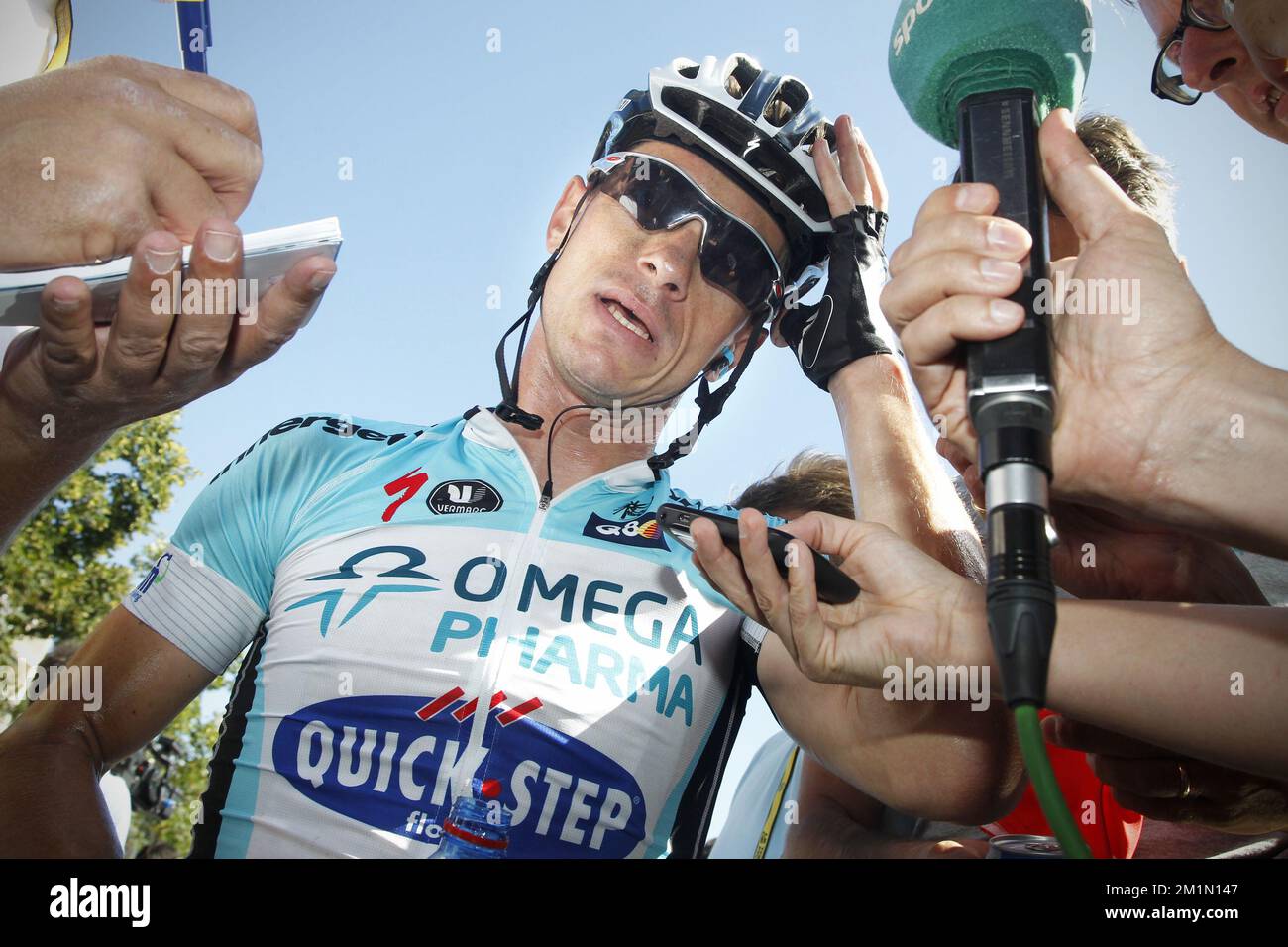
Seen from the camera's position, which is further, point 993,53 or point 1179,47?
point 1179,47

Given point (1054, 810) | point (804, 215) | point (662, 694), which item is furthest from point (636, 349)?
point (1054, 810)

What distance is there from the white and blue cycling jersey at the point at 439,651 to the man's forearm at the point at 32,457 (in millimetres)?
728

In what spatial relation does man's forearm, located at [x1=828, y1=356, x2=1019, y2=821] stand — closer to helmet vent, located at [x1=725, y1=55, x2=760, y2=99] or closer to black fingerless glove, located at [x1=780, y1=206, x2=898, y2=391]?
black fingerless glove, located at [x1=780, y1=206, x2=898, y2=391]

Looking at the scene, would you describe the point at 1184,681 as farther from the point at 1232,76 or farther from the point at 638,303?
the point at 638,303

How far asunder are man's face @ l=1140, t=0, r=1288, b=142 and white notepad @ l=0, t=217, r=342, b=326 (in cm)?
182

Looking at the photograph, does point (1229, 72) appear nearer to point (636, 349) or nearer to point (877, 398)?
point (877, 398)

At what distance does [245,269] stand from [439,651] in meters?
1.06

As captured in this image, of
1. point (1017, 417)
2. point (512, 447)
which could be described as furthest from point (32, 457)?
point (1017, 417)

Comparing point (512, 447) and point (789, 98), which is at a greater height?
point (789, 98)

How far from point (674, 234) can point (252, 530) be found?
142cm

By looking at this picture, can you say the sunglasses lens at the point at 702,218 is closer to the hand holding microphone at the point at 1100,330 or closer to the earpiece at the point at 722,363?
the earpiece at the point at 722,363

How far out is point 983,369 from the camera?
41.5 inches

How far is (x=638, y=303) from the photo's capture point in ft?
8.48

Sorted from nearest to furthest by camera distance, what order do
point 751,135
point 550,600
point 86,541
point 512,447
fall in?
point 550,600 < point 512,447 < point 751,135 < point 86,541
